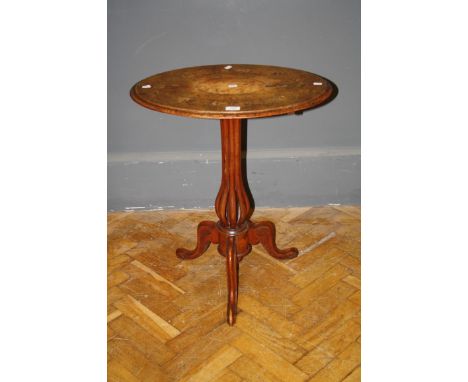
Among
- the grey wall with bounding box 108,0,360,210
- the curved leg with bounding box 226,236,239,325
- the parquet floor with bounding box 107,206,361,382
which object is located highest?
the grey wall with bounding box 108,0,360,210

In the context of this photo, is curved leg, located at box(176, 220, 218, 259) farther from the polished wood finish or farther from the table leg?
the polished wood finish

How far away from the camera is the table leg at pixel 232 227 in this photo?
77.8 inches

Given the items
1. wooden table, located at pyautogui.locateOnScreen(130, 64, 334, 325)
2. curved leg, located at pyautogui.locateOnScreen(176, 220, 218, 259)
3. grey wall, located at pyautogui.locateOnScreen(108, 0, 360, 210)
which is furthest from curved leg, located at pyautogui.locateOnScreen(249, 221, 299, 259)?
grey wall, located at pyautogui.locateOnScreen(108, 0, 360, 210)

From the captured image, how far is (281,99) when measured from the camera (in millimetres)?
1744

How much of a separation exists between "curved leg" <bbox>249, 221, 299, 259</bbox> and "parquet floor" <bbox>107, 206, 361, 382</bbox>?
4 cm

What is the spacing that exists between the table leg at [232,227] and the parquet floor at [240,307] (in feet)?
0.26

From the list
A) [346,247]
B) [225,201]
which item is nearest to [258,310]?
[225,201]

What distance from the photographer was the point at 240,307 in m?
2.07

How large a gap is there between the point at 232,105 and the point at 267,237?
0.79m

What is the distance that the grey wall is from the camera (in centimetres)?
258

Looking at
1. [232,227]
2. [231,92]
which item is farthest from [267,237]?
[231,92]

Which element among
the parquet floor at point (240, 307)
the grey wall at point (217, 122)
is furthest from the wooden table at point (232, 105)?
the grey wall at point (217, 122)

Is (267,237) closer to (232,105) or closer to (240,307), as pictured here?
(240,307)

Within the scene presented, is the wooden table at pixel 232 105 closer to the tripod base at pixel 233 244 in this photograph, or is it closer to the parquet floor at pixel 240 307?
the tripod base at pixel 233 244
